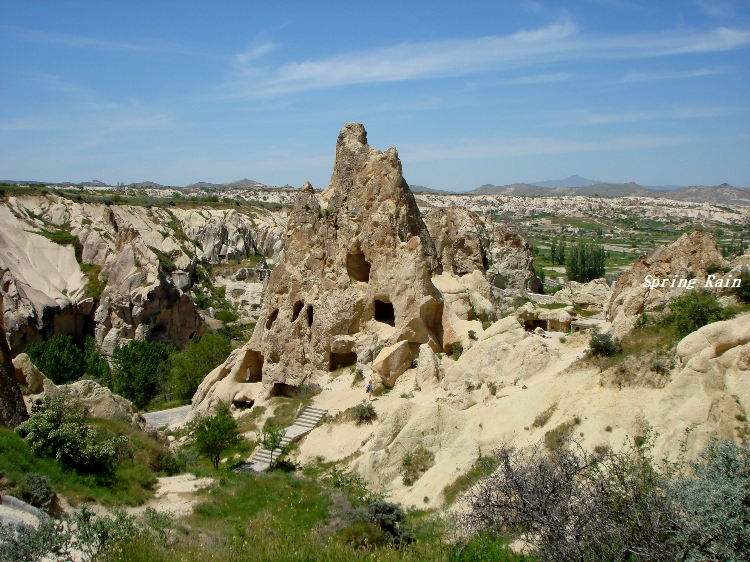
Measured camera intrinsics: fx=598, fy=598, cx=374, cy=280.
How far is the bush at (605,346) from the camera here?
46.9 ft

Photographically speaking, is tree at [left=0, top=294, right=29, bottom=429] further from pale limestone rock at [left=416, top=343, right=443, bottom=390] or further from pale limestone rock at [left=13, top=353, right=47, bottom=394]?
pale limestone rock at [left=416, top=343, right=443, bottom=390]

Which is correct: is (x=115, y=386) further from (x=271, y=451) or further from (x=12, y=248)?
(x=12, y=248)

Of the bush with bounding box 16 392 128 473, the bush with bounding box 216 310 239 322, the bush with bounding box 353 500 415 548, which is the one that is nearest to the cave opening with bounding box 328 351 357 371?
the bush with bounding box 16 392 128 473

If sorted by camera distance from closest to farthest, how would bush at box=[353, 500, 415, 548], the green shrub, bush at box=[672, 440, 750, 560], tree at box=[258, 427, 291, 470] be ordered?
1. bush at box=[672, 440, 750, 560]
2. bush at box=[353, 500, 415, 548]
3. tree at box=[258, 427, 291, 470]
4. the green shrub

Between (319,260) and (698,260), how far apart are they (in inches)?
507

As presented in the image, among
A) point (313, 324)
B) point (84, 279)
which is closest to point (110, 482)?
point (313, 324)

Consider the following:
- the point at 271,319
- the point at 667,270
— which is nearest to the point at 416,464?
the point at 271,319

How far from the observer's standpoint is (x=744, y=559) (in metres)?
6.61

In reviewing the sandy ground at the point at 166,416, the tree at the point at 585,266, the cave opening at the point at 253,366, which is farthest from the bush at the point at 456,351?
the tree at the point at 585,266

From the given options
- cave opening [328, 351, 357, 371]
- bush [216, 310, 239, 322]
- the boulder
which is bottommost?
bush [216, 310, 239, 322]

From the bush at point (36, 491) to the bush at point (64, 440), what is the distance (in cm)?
204

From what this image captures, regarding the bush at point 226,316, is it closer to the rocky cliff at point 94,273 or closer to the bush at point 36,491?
the rocky cliff at point 94,273

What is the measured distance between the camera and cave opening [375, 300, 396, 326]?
2225 centimetres

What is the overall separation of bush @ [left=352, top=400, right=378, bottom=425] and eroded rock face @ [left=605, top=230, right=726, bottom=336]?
288 inches
